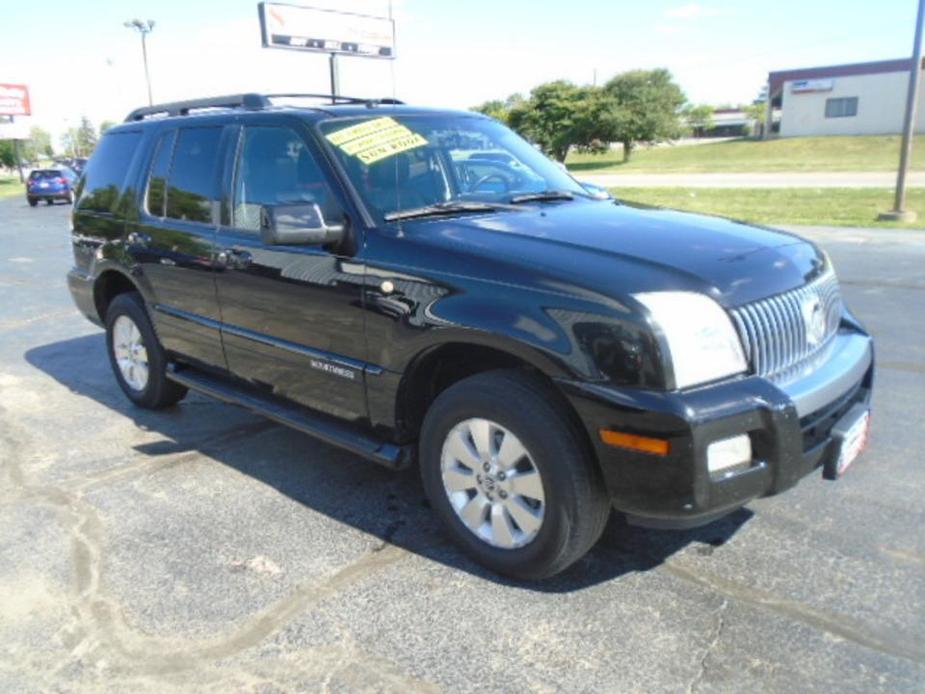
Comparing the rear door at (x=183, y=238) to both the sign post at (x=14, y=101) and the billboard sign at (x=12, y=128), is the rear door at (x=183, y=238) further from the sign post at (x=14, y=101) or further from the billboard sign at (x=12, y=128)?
the billboard sign at (x=12, y=128)

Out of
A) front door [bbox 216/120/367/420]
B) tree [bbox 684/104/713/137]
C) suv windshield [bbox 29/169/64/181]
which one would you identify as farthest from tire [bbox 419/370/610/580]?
tree [bbox 684/104/713/137]

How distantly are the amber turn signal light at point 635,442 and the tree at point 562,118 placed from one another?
55.4 meters

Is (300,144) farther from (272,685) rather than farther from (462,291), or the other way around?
(272,685)

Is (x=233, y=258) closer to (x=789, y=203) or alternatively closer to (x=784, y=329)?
(x=784, y=329)

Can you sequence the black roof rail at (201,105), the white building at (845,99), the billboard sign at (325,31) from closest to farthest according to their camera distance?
the black roof rail at (201,105) → the billboard sign at (325,31) → the white building at (845,99)

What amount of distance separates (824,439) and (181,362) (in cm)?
365

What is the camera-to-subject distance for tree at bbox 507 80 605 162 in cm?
5631

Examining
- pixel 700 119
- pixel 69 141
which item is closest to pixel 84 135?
pixel 69 141

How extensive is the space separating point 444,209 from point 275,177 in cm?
92

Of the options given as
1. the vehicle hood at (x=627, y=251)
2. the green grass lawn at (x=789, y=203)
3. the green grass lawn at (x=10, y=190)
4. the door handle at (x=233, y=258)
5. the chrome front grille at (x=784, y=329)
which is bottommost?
the green grass lawn at (x=10, y=190)

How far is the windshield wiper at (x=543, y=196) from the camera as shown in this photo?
3841mm

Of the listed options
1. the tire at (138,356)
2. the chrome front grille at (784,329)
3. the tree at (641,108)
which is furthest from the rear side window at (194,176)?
the tree at (641,108)

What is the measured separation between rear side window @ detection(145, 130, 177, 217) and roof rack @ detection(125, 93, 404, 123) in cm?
26

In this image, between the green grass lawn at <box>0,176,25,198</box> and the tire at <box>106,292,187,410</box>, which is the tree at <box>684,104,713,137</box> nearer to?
the green grass lawn at <box>0,176,25,198</box>
